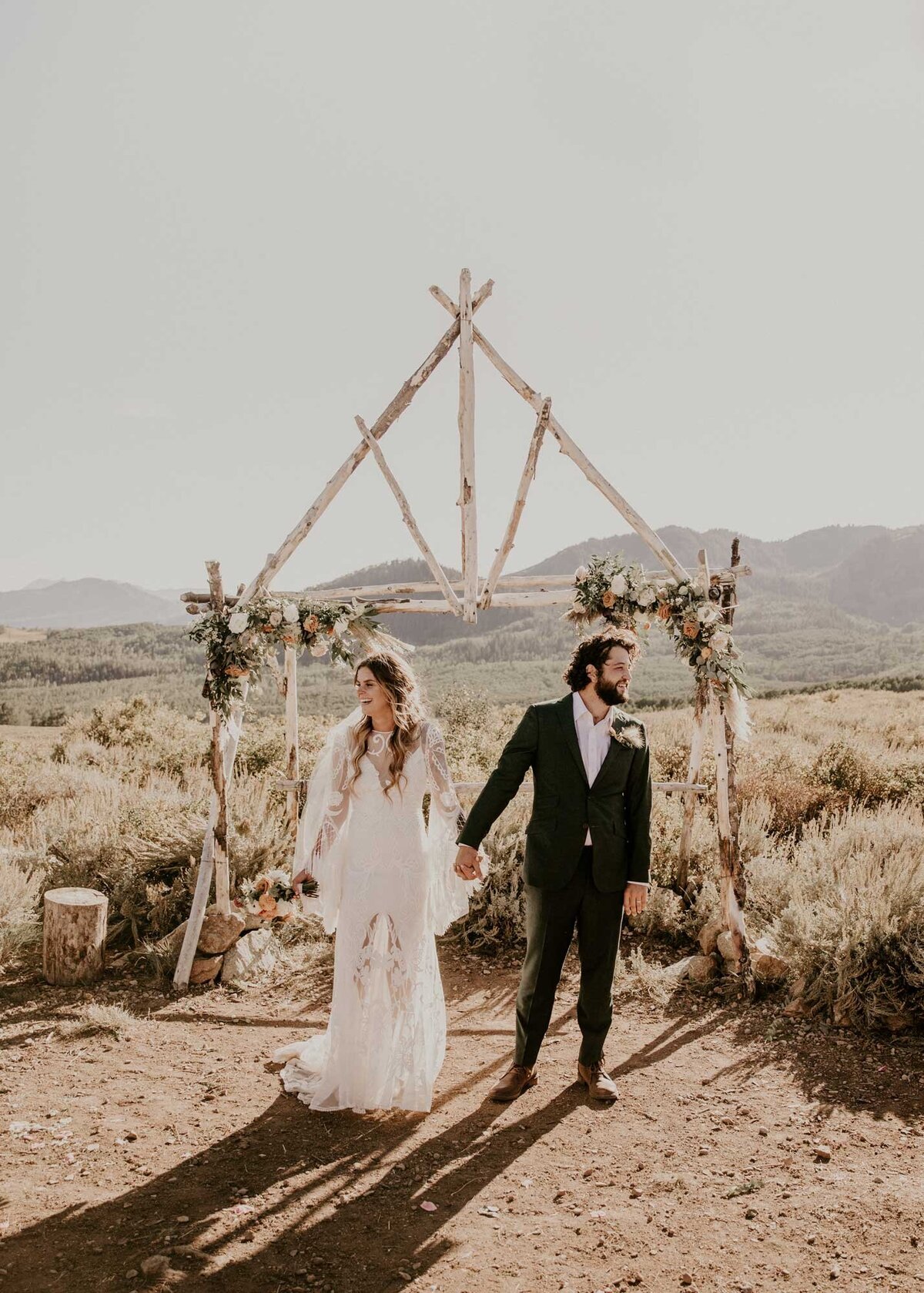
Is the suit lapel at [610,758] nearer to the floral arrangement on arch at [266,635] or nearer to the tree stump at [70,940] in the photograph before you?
the floral arrangement on arch at [266,635]

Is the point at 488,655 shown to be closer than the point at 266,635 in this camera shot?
No

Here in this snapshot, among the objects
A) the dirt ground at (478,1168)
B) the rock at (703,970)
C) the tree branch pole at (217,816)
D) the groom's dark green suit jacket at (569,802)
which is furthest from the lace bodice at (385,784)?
the rock at (703,970)

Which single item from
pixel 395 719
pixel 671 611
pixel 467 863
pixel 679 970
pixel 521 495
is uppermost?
pixel 521 495

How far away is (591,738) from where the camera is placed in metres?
4.49

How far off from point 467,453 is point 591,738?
10.5ft

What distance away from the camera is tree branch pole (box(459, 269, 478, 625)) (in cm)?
A: 679

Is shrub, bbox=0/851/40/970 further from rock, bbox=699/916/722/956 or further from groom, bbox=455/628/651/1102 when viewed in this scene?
rock, bbox=699/916/722/956

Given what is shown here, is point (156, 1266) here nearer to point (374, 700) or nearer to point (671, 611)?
point (374, 700)

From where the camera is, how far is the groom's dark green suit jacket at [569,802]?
14.3ft

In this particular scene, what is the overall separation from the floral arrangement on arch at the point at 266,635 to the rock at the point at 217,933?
1573 mm

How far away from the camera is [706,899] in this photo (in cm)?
712

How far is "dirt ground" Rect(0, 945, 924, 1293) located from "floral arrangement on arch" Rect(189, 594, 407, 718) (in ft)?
8.21

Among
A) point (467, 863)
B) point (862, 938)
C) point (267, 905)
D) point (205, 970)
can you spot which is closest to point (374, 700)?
point (467, 863)

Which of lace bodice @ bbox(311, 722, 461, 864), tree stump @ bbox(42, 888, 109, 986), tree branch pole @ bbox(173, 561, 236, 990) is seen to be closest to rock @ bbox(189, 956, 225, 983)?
tree branch pole @ bbox(173, 561, 236, 990)
